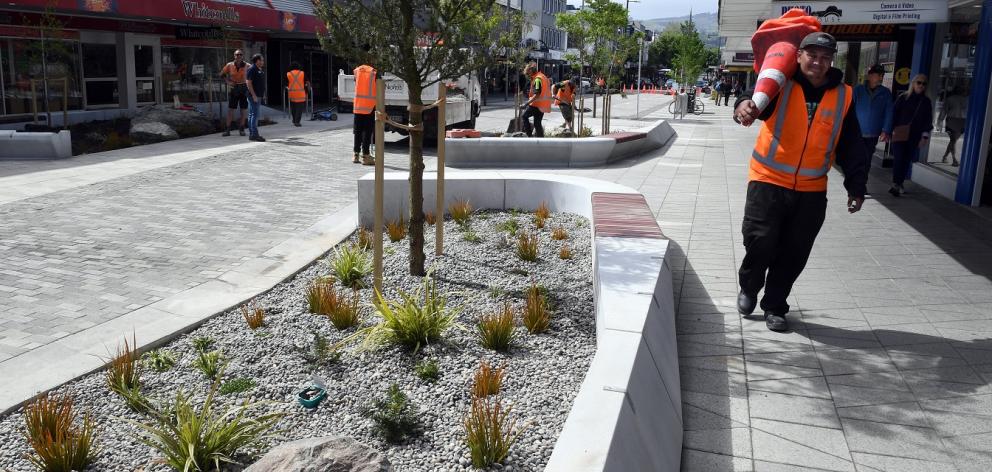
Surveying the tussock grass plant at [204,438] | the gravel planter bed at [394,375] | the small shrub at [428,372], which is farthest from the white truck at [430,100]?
the tussock grass plant at [204,438]

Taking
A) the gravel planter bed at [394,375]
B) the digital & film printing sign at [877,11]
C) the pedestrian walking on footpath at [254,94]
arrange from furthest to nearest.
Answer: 1. the pedestrian walking on footpath at [254,94]
2. the digital & film printing sign at [877,11]
3. the gravel planter bed at [394,375]

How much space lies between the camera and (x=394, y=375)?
4430 millimetres

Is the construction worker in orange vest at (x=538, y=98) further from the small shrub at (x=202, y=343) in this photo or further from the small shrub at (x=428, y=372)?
the small shrub at (x=428, y=372)

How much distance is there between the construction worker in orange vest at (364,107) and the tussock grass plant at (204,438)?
33.6 feet

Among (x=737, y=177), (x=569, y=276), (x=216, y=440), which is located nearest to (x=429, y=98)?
(x=737, y=177)

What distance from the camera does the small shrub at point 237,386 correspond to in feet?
14.1

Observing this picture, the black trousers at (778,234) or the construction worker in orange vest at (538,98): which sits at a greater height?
the construction worker in orange vest at (538,98)

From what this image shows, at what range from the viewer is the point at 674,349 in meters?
4.73

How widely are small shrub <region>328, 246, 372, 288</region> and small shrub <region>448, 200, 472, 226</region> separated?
5.77ft

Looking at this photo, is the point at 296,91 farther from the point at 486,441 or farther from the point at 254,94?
the point at 486,441

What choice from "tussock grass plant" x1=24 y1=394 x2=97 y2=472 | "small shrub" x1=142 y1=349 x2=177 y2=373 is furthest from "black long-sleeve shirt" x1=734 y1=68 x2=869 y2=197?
"tussock grass plant" x1=24 y1=394 x2=97 y2=472

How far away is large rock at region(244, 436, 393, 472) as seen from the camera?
2.75 meters

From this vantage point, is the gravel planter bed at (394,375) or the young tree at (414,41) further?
the young tree at (414,41)

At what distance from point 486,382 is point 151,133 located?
15.5 m
